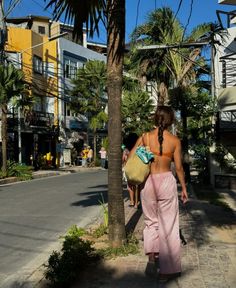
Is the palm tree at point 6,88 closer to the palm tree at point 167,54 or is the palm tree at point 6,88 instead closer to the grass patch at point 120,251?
the palm tree at point 167,54

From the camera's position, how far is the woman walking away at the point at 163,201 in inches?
219

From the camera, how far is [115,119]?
22.4ft

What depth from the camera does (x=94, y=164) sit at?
38.5 metres

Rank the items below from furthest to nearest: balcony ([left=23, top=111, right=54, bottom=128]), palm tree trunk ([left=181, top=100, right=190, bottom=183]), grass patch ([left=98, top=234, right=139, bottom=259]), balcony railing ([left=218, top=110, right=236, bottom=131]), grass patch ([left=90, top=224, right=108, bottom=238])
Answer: balcony ([left=23, top=111, right=54, bottom=128]) < balcony railing ([left=218, top=110, right=236, bottom=131]) < palm tree trunk ([left=181, top=100, right=190, bottom=183]) < grass patch ([left=90, top=224, right=108, bottom=238]) < grass patch ([left=98, top=234, right=139, bottom=259])

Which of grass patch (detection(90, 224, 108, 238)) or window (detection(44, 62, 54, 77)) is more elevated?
window (detection(44, 62, 54, 77))

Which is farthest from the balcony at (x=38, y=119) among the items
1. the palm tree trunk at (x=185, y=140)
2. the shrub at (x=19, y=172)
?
the palm tree trunk at (x=185, y=140)

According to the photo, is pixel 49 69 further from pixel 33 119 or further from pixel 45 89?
pixel 33 119

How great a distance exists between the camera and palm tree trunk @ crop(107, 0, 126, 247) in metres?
6.82

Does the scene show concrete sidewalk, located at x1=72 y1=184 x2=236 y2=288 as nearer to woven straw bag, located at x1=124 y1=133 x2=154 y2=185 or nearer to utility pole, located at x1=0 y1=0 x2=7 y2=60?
woven straw bag, located at x1=124 y1=133 x2=154 y2=185

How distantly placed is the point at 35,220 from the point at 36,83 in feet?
93.9

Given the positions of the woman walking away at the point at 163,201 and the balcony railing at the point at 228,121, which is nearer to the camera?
the woman walking away at the point at 163,201

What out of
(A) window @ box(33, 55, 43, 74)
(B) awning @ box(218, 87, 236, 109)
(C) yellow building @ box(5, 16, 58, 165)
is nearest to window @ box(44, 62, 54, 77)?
(C) yellow building @ box(5, 16, 58, 165)

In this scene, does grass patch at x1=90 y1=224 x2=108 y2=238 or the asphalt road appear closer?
the asphalt road

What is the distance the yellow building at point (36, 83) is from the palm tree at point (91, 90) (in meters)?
1.87
